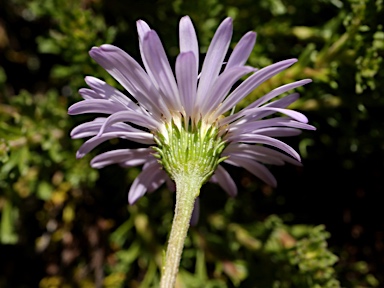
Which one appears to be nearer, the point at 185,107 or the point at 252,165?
the point at 185,107

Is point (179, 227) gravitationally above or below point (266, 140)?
below

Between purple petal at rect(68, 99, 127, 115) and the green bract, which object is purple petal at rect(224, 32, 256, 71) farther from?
purple petal at rect(68, 99, 127, 115)

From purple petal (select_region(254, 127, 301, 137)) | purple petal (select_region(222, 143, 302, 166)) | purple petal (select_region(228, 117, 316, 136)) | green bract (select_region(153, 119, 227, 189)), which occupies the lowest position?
green bract (select_region(153, 119, 227, 189))

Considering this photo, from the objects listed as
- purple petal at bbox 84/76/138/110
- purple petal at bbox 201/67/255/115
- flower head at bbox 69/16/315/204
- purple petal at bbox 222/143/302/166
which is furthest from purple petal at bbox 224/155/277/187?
purple petal at bbox 84/76/138/110

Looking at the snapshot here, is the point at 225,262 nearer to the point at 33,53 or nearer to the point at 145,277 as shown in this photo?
the point at 145,277

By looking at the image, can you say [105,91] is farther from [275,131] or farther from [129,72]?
[275,131]

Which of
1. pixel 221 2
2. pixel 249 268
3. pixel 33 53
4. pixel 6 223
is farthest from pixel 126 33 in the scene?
pixel 249 268

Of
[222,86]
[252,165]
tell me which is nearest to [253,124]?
[222,86]
